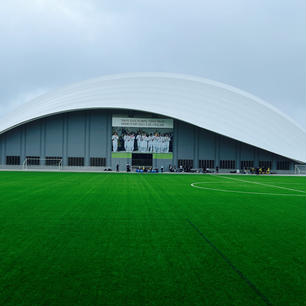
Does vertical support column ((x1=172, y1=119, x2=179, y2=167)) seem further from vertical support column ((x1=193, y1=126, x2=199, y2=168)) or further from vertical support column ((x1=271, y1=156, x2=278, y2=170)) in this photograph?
vertical support column ((x1=271, y1=156, x2=278, y2=170))

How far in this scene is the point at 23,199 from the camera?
14.0 meters

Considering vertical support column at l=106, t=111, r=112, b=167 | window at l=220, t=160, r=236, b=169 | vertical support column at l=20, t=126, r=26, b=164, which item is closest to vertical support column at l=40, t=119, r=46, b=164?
vertical support column at l=20, t=126, r=26, b=164

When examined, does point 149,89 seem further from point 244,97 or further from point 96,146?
point 244,97

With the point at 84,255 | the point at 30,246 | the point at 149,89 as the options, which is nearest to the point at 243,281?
the point at 84,255

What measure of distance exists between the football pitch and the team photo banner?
40.3 m

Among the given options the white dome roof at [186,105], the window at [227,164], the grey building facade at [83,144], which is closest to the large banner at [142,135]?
the grey building facade at [83,144]

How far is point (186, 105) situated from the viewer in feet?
167

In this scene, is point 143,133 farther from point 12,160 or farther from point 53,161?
point 12,160

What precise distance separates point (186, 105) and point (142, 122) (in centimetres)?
851

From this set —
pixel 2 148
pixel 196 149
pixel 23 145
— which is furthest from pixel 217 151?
pixel 2 148

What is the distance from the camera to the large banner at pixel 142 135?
50.6 metres

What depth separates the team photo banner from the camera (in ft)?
166

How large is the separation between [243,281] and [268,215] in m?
6.62

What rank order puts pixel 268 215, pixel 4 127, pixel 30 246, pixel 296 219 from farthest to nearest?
pixel 4 127 → pixel 268 215 → pixel 296 219 → pixel 30 246
